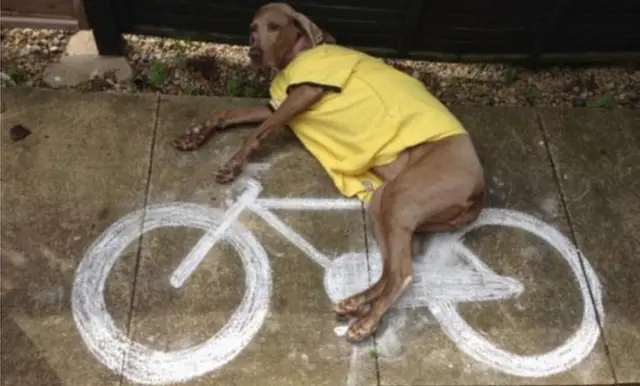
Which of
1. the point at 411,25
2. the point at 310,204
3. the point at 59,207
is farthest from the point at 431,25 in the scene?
the point at 59,207

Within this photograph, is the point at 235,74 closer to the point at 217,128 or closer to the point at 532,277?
the point at 217,128

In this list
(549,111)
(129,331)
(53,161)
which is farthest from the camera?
(549,111)

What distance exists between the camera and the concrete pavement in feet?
11.1

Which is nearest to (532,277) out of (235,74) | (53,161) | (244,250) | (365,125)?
(365,125)

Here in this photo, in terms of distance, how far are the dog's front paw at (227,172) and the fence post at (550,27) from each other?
2.05 meters

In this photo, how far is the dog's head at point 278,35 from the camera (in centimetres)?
381

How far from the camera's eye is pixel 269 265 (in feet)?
12.1

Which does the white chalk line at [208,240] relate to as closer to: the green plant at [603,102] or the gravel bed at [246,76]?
the gravel bed at [246,76]

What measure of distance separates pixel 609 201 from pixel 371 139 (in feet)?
4.67

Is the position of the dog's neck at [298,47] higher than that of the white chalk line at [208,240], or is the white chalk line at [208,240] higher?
the dog's neck at [298,47]

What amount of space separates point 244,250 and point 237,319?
0.39 meters

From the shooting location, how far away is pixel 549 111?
450cm

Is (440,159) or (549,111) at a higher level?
(440,159)

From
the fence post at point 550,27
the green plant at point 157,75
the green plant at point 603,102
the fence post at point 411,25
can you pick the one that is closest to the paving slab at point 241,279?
the green plant at point 157,75
